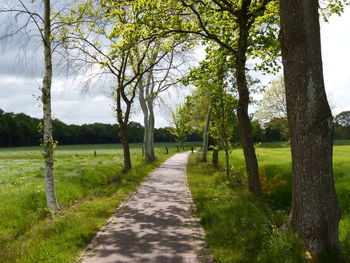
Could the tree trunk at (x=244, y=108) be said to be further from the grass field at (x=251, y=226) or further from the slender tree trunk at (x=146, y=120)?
the slender tree trunk at (x=146, y=120)

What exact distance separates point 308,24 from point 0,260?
749 cm

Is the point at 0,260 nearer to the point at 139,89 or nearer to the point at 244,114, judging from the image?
the point at 244,114

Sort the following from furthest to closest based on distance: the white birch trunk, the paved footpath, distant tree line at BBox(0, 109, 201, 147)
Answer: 1. distant tree line at BBox(0, 109, 201, 147)
2. the white birch trunk
3. the paved footpath

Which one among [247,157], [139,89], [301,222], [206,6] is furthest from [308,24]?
[139,89]

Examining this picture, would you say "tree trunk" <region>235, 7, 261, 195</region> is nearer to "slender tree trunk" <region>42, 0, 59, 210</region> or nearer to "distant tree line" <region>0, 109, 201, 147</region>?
"slender tree trunk" <region>42, 0, 59, 210</region>

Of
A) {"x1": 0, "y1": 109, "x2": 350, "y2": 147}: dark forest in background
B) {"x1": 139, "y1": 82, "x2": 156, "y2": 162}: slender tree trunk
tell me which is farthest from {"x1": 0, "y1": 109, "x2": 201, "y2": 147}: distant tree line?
{"x1": 139, "y1": 82, "x2": 156, "y2": 162}: slender tree trunk

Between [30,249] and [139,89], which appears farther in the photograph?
[139,89]

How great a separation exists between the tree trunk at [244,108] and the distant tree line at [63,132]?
84.8m

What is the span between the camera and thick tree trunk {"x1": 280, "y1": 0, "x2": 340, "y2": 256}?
556cm

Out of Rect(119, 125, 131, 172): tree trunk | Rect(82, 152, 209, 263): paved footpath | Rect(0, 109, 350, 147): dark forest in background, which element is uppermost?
Rect(0, 109, 350, 147): dark forest in background

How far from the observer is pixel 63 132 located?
119 m

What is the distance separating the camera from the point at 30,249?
6.75 meters

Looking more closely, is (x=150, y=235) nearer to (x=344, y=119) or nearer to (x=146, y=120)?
(x=146, y=120)

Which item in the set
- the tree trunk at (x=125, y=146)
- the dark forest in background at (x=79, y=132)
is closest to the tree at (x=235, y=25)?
the tree trunk at (x=125, y=146)
